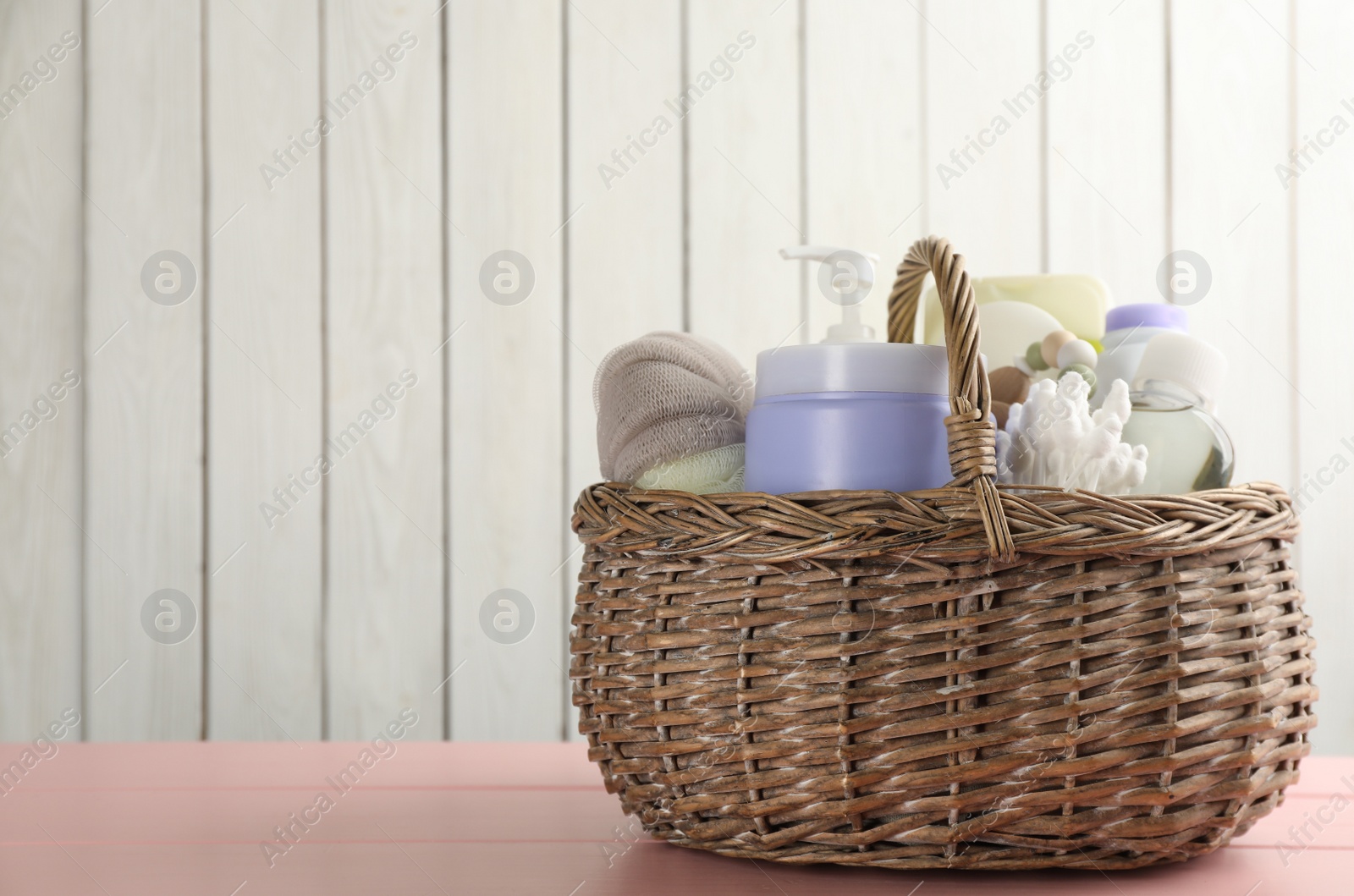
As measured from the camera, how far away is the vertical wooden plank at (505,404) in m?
0.88

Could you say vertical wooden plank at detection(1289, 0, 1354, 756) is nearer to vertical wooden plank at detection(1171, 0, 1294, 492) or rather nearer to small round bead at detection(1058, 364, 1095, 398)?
vertical wooden plank at detection(1171, 0, 1294, 492)

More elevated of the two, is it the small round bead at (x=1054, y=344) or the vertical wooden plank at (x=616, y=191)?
the vertical wooden plank at (x=616, y=191)

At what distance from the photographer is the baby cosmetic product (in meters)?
0.47

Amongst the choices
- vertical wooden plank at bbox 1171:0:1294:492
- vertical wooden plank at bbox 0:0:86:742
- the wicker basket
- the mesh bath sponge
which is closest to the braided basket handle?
the wicker basket

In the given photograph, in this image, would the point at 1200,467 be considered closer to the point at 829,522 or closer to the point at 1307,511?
the point at 829,522

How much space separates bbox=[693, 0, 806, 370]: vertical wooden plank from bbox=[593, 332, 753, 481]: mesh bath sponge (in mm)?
415

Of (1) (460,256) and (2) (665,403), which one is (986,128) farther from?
(2) (665,403)

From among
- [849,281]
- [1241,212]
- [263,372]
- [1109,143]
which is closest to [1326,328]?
[1241,212]

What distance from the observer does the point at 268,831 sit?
506 millimetres

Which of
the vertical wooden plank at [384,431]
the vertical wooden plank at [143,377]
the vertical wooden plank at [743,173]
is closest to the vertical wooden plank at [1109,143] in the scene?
the vertical wooden plank at [743,173]

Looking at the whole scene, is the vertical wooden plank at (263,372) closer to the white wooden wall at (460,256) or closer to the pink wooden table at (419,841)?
the white wooden wall at (460,256)

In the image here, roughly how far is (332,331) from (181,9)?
317 millimetres

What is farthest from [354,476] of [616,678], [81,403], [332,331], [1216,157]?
[1216,157]

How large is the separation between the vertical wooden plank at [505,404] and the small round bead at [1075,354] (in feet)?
1.66
